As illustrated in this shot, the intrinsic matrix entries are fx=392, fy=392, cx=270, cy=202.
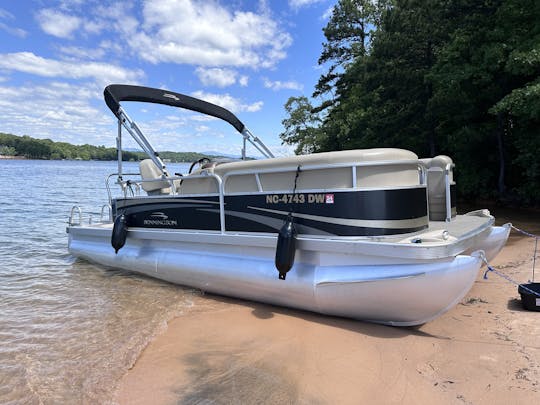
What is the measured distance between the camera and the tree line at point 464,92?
32.8 ft

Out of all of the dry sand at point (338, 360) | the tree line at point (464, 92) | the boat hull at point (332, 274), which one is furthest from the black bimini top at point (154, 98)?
the tree line at point (464, 92)

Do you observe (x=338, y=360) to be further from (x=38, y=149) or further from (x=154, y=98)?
(x=38, y=149)

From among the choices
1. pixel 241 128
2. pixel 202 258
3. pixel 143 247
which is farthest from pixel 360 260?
pixel 241 128

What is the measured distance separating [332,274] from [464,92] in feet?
32.9

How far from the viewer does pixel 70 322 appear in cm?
445

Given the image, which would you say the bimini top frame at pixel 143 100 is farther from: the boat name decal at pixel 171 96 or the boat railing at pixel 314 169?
the boat railing at pixel 314 169

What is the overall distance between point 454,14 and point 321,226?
41.2ft

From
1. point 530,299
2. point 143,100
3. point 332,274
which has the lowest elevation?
point 530,299

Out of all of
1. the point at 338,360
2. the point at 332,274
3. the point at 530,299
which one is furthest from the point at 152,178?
the point at 530,299

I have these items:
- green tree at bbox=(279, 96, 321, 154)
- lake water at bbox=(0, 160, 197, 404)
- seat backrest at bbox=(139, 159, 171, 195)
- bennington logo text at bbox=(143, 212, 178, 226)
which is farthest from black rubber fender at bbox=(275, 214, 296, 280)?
green tree at bbox=(279, 96, 321, 154)

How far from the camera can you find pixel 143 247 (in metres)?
5.84

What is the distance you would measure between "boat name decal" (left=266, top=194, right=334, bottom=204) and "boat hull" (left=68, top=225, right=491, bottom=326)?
391 millimetres

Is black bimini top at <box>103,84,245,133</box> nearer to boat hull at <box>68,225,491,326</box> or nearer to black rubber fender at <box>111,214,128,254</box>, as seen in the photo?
black rubber fender at <box>111,214,128,254</box>

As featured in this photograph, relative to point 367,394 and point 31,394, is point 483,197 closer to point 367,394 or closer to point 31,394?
point 367,394
